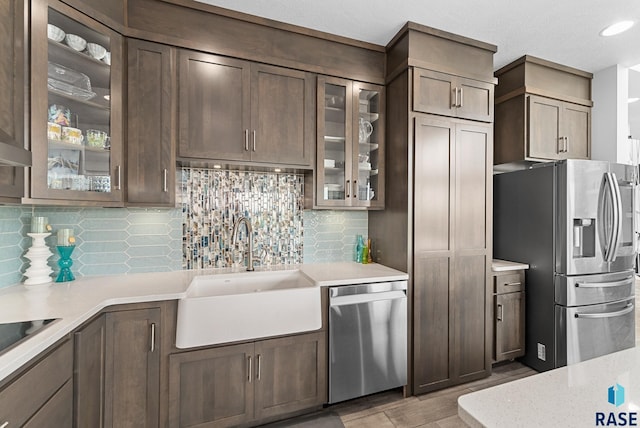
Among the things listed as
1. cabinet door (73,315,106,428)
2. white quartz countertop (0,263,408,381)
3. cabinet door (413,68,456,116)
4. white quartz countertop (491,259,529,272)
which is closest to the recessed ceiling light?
cabinet door (413,68,456,116)

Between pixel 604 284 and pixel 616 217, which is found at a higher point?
pixel 616 217

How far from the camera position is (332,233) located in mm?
2686

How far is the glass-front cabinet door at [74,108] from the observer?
1502 millimetres

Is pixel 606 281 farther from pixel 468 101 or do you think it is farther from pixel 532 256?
pixel 468 101

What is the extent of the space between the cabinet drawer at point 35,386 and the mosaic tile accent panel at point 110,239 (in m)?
0.93

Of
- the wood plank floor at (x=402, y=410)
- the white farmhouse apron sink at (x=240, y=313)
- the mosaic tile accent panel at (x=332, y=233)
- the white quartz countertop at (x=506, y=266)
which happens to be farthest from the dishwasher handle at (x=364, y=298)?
the white quartz countertop at (x=506, y=266)

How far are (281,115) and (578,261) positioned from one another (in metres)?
2.59

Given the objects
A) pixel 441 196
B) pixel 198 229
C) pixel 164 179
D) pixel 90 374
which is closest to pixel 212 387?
pixel 90 374

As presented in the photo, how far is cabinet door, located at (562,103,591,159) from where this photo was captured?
3016 millimetres

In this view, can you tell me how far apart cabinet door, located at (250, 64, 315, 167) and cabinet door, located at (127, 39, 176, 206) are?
20.9 inches

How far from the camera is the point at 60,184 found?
1.62 m

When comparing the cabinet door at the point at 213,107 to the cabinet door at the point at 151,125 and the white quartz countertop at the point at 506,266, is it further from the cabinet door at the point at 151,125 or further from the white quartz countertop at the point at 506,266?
the white quartz countertop at the point at 506,266

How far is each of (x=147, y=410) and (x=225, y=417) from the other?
1.37ft

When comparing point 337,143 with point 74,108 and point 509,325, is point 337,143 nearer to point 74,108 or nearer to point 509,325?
point 74,108
